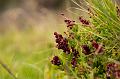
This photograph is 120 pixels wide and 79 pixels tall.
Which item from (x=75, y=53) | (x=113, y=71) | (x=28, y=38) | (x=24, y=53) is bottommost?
(x=113, y=71)

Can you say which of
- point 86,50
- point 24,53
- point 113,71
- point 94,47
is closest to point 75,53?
point 86,50

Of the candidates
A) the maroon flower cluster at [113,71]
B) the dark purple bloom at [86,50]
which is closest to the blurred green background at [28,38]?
the dark purple bloom at [86,50]

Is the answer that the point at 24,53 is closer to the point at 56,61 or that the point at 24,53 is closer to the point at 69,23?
the point at 69,23

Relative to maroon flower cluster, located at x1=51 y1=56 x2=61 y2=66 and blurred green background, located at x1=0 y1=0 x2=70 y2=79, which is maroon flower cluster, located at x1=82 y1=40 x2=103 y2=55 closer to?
maroon flower cluster, located at x1=51 y1=56 x2=61 y2=66

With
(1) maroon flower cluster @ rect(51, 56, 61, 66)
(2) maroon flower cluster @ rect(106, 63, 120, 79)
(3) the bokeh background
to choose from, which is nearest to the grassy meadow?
(3) the bokeh background

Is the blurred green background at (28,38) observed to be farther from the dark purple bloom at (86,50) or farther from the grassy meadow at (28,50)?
the dark purple bloom at (86,50)

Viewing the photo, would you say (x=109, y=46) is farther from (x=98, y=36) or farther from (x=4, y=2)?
(x=4, y=2)

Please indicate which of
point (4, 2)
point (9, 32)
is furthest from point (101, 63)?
point (4, 2)
